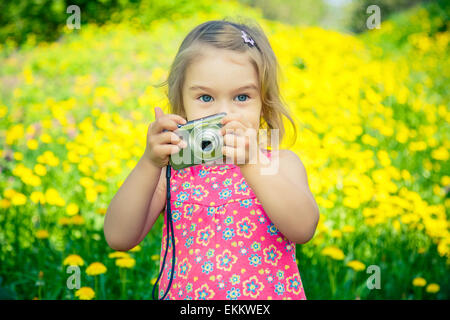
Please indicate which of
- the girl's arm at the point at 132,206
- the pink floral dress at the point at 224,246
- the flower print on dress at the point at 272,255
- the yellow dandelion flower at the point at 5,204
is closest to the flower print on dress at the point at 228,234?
the pink floral dress at the point at 224,246

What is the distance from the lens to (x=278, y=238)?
131 centimetres

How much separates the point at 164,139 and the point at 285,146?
1.07 meters

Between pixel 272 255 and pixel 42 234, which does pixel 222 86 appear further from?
pixel 42 234

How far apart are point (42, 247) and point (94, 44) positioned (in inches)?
165

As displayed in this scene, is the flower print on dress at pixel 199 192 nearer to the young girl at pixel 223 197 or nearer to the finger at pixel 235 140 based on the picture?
the young girl at pixel 223 197

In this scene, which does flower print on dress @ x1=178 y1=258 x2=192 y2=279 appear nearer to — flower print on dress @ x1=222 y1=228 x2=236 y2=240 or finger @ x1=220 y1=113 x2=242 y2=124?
flower print on dress @ x1=222 y1=228 x2=236 y2=240

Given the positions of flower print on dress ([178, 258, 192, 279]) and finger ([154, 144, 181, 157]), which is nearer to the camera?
finger ([154, 144, 181, 157])

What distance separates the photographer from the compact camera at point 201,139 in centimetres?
108

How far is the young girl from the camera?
1.15 metres

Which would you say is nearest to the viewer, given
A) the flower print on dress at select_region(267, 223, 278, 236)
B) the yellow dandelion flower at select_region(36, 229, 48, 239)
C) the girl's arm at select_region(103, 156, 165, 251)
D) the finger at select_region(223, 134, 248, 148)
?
the finger at select_region(223, 134, 248, 148)

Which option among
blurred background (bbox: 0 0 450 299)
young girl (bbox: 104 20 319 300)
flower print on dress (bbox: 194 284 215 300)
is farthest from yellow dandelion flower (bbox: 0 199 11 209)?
flower print on dress (bbox: 194 284 215 300)

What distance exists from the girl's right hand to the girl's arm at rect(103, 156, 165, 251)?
44 millimetres

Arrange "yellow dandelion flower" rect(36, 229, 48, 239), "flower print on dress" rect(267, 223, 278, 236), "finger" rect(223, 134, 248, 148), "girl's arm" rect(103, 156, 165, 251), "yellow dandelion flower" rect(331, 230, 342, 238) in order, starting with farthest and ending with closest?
"yellow dandelion flower" rect(331, 230, 342, 238) < "yellow dandelion flower" rect(36, 229, 48, 239) < "flower print on dress" rect(267, 223, 278, 236) < "girl's arm" rect(103, 156, 165, 251) < "finger" rect(223, 134, 248, 148)

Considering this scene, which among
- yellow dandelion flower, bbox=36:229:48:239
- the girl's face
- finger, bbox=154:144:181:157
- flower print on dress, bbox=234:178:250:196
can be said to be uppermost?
the girl's face
